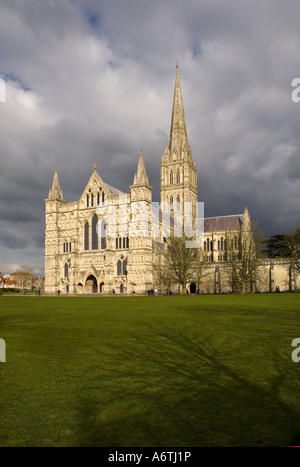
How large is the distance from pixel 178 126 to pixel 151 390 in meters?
93.3

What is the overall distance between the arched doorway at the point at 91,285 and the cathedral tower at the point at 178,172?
33.5 meters

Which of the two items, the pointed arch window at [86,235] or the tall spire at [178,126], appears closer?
the pointed arch window at [86,235]

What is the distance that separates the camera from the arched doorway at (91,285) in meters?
65.1

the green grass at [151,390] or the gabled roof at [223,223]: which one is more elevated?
the gabled roof at [223,223]

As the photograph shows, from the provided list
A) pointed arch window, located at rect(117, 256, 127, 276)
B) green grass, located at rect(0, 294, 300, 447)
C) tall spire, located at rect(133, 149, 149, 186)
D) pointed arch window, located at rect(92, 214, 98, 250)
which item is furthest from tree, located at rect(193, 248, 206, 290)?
green grass, located at rect(0, 294, 300, 447)

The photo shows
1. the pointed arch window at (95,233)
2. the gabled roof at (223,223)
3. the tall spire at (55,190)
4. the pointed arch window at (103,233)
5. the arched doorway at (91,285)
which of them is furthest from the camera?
the gabled roof at (223,223)

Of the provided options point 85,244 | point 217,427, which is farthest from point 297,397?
point 85,244

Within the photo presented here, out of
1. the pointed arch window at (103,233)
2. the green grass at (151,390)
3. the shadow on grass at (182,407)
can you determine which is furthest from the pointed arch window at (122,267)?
the shadow on grass at (182,407)

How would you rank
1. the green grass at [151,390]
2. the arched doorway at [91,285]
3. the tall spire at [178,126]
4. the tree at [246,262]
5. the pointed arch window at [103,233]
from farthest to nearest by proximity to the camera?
the tall spire at [178,126], the pointed arch window at [103,233], the arched doorway at [91,285], the tree at [246,262], the green grass at [151,390]

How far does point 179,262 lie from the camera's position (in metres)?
57.1

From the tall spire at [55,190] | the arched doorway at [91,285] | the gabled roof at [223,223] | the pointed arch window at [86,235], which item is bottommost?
the arched doorway at [91,285]

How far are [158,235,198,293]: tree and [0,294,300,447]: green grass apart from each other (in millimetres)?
44066

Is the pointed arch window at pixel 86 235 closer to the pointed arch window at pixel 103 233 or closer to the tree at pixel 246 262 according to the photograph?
the pointed arch window at pixel 103 233

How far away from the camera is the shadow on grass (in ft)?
16.8
